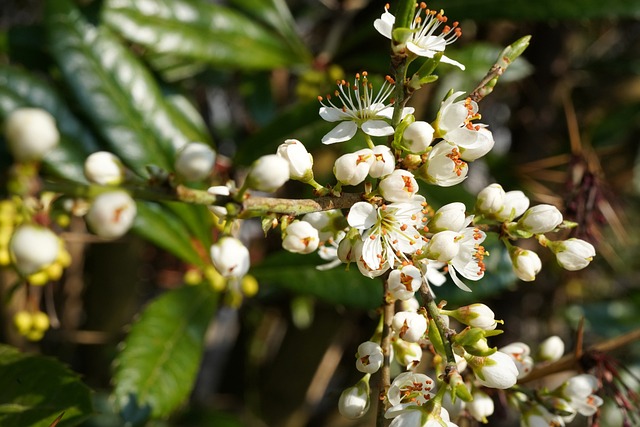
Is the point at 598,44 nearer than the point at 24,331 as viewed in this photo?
No

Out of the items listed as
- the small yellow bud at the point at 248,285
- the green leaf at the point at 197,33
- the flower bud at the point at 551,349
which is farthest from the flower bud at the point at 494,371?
the green leaf at the point at 197,33

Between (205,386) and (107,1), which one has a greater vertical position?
(107,1)

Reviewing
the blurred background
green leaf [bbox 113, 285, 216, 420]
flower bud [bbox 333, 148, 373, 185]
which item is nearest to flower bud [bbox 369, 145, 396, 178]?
flower bud [bbox 333, 148, 373, 185]

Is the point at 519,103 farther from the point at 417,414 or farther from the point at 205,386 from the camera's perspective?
the point at 417,414

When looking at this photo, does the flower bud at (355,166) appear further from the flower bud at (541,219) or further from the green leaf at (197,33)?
the green leaf at (197,33)

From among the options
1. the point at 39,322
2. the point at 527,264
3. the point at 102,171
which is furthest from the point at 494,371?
the point at 39,322

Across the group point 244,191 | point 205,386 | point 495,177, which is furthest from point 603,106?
point 244,191
